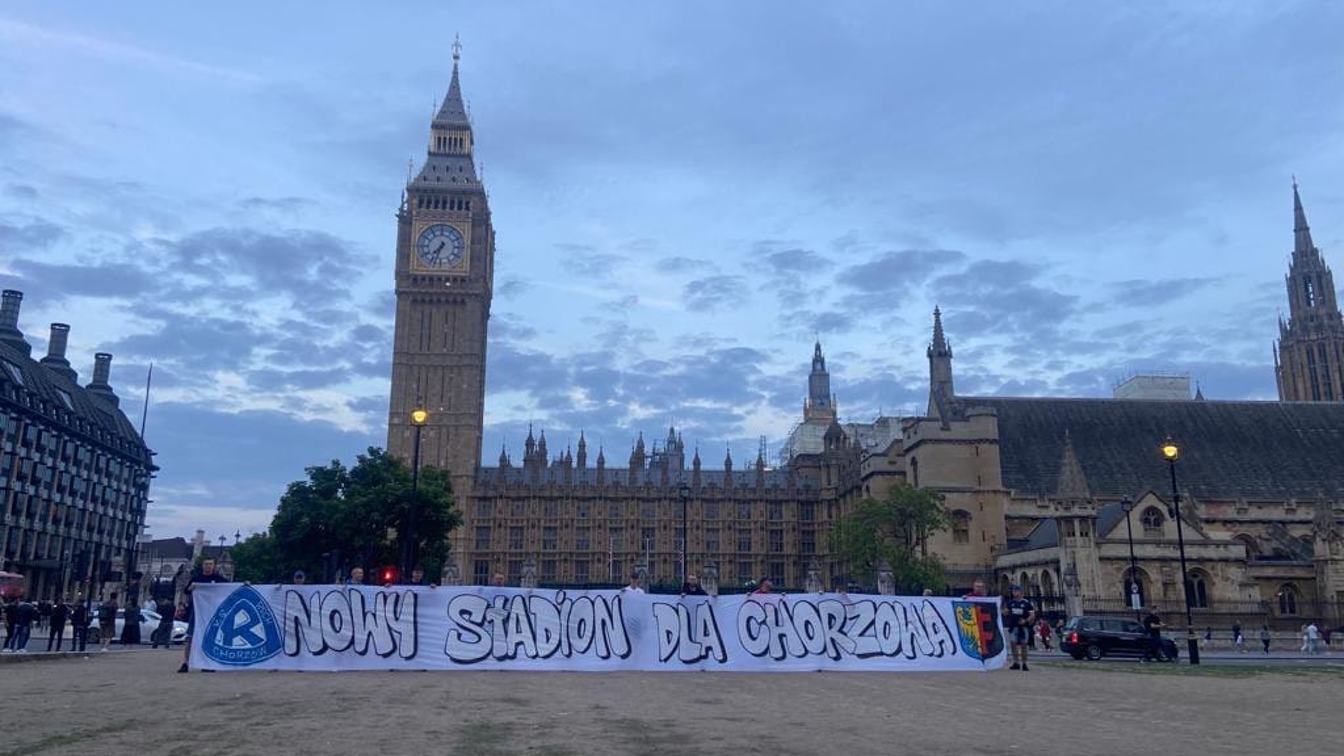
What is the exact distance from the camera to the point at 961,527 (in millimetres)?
60469

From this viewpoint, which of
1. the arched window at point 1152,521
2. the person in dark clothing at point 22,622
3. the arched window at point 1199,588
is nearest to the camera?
the person in dark clothing at point 22,622

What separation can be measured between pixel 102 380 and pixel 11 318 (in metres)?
20.9

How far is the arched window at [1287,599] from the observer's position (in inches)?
2035

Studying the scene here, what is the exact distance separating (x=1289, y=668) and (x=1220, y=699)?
38.4 ft

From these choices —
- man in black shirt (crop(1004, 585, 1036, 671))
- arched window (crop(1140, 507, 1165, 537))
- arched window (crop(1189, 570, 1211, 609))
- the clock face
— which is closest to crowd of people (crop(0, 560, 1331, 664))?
man in black shirt (crop(1004, 585, 1036, 671))

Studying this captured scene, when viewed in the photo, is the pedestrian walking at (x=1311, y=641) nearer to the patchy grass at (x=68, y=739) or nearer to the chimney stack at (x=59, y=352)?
the patchy grass at (x=68, y=739)

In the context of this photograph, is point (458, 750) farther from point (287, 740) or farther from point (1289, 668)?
point (1289, 668)

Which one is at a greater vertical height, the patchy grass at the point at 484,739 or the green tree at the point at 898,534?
the green tree at the point at 898,534

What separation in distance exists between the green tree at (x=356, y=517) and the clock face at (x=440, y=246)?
47.0 m

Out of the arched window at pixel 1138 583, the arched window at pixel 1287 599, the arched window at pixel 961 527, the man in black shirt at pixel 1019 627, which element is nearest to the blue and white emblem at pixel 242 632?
the man in black shirt at pixel 1019 627

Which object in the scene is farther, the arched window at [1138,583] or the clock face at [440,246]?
the clock face at [440,246]

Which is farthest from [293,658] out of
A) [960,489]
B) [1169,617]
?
[960,489]

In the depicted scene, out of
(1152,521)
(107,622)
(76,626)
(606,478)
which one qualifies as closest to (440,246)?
(606,478)

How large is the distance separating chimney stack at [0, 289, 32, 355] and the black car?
270ft
